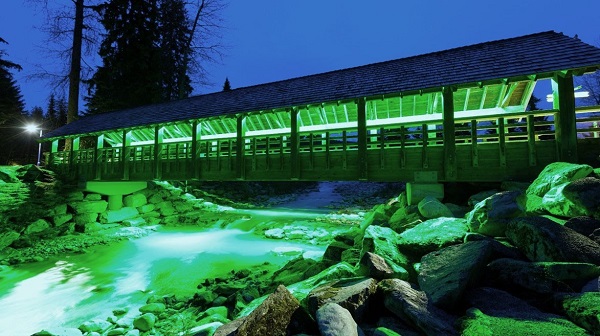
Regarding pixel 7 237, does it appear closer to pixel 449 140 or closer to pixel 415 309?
pixel 415 309

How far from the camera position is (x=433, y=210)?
6949mm

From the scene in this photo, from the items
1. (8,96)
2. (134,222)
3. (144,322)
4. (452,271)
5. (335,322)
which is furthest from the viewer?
(8,96)

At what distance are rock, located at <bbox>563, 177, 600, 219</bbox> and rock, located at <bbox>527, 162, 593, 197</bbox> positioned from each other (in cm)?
73

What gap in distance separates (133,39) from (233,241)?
21.9 metres

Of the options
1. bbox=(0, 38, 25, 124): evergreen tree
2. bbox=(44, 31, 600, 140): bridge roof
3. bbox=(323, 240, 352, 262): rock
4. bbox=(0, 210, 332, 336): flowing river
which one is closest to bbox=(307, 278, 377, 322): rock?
bbox=(323, 240, 352, 262): rock

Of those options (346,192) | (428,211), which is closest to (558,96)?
(428,211)

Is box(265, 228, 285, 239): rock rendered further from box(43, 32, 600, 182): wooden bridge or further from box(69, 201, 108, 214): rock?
box(69, 201, 108, 214): rock

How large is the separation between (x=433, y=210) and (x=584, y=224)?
2.96 meters

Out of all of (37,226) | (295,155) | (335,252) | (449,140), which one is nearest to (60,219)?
(37,226)

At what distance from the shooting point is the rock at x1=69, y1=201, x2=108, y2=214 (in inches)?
591

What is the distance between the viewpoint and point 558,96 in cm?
749

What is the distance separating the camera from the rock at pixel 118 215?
15691 millimetres

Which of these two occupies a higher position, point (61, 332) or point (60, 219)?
point (60, 219)

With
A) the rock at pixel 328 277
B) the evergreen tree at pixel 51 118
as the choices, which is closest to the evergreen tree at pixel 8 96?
the evergreen tree at pixel 51 118
